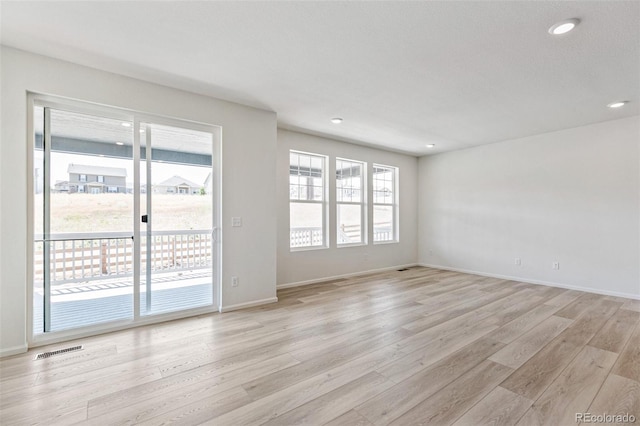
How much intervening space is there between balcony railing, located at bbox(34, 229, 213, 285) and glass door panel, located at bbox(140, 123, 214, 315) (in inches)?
0.4

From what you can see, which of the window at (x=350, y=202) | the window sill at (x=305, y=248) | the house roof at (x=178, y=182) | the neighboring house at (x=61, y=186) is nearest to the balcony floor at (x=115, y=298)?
the neighboring house at (x=61, y=186)

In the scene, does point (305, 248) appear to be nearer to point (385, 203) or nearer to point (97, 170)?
point (385, 203)

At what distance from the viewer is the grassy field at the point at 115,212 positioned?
2803 millimetres

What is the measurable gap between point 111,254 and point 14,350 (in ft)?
3.39

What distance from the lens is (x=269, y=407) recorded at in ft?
5.89

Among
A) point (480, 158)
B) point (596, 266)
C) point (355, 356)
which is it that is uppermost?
point (480, 158)

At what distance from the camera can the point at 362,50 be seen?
8.07ft

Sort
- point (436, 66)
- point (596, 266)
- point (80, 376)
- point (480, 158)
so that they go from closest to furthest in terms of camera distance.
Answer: point (80, 376), point (436, 66), point (596, 266), point (480, 158)

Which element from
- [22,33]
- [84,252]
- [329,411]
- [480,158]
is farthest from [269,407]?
[480,158]

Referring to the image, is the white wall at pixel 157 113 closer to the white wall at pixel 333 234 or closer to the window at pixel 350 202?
the white wall at pixel 333 234

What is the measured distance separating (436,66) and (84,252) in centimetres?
397

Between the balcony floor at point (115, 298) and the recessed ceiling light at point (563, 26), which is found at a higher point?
the recessed ceiling light at point (563, 26)

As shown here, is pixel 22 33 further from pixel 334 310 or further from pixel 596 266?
pixel 596 266

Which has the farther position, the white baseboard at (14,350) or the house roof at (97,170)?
the house roof at (97,170)
